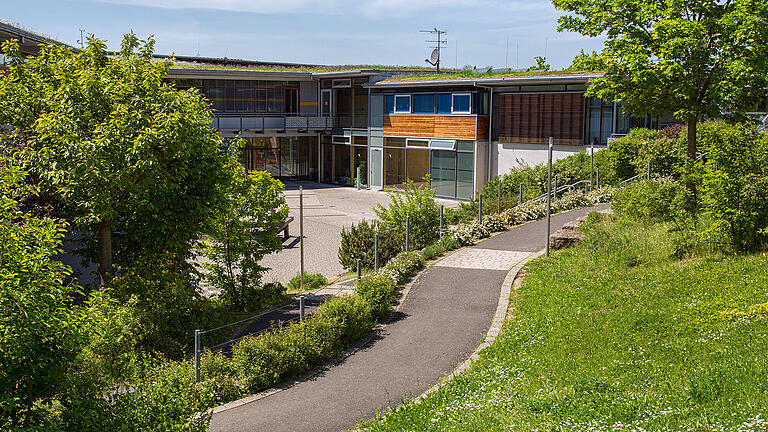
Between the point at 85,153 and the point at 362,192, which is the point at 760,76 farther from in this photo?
the point at 362,192

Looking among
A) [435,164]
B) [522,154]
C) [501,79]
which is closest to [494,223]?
[522,154]

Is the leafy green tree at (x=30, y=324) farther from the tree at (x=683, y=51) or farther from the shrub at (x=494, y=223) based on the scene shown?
the shrub at (x=494, y=223)

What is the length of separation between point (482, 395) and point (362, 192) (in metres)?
32.5

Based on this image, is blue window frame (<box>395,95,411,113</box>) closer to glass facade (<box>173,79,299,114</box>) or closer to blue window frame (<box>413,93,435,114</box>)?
blue window frame (<box>413,93,435,114</box>)

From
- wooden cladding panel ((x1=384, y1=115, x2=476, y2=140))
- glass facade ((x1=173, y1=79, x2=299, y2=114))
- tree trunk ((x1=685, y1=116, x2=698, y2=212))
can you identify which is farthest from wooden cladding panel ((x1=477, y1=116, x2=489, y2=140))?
tree trunk ((x1=685, y1=116, x2=698, y2=212))

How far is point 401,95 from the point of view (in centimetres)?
3953

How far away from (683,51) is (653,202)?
11.7 ft

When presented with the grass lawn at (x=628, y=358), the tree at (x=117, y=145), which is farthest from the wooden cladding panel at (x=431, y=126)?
the tree at (x=117, y=145)

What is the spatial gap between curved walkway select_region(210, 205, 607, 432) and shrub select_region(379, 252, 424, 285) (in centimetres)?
30

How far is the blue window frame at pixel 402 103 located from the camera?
128ft

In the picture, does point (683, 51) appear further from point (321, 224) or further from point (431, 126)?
point (431, 126)

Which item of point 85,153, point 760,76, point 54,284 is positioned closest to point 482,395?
point 54,284

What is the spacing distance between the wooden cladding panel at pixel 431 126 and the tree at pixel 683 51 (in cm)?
1671

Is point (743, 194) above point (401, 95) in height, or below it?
below
